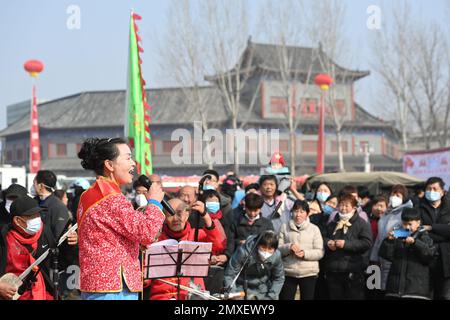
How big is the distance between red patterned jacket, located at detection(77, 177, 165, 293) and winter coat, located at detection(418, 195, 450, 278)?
438 cm

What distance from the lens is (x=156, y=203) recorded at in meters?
3.79

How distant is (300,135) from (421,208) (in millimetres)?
33170

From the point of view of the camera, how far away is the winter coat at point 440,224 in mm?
7199

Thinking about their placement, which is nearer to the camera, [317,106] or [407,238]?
[407,238]

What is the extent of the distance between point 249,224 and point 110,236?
3558mm

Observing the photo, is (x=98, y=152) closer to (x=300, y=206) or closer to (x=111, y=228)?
(x=111, y=228)

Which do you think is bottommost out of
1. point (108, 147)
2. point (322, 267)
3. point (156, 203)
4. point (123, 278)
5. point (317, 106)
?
point (322, 267)

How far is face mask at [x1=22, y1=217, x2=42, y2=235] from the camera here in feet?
18.6

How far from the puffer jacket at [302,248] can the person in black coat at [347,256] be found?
0.21 metres

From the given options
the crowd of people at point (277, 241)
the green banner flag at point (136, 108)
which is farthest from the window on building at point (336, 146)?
the crowd of people at point (277, 241)
